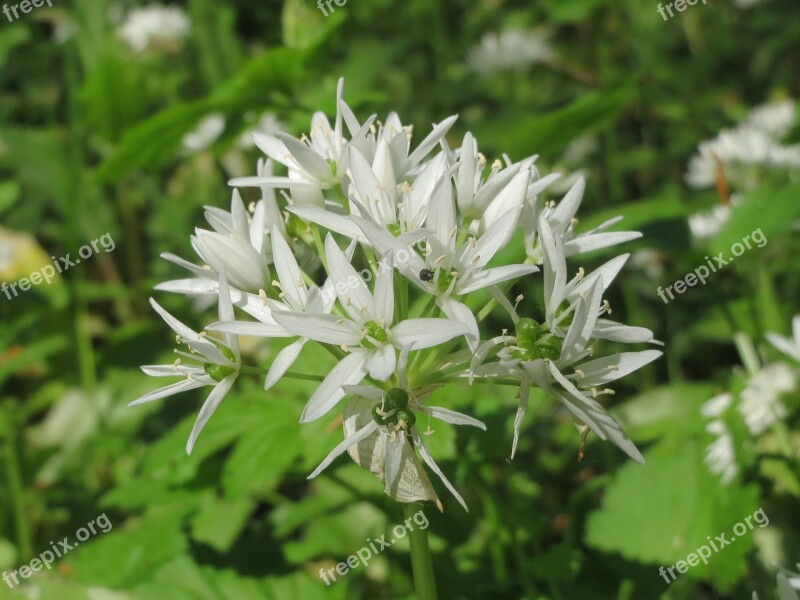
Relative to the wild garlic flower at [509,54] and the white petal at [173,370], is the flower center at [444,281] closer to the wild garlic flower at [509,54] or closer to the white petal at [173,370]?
the white petal at [173,370]

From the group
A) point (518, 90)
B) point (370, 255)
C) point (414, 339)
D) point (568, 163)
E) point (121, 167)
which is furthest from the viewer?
point (518, 90)

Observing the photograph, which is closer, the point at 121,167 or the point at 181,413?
the point at 121,167

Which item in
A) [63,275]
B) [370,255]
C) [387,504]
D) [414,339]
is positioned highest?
[63,275]

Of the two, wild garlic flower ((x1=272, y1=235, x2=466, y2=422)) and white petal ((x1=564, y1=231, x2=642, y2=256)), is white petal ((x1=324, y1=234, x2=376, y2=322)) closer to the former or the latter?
wild garlic flower ((x1=272, y1=235, x2=466, y2=422))

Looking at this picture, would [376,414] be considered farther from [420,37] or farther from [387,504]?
[420,37]

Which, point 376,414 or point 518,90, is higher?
point 518,90

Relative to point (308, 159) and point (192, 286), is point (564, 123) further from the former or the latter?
point (192, 286)

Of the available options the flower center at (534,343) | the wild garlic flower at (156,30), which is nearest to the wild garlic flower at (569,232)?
the flower center at (534,343)

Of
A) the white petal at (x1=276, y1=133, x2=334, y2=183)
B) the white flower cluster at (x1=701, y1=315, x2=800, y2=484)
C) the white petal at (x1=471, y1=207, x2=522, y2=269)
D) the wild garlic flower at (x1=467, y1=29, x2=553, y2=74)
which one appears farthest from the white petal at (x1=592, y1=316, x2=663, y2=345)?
the wild garlic flower at (x1=467, y1=29, x2=553, y2=74)

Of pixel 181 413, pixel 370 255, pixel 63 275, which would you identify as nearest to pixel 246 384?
pixel 181 413
